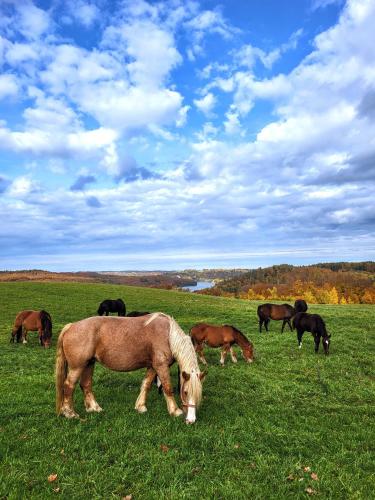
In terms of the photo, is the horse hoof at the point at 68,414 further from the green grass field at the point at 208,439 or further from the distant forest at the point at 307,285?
the distant forest at the point at 307,285

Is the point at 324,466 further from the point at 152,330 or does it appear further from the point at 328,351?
the point at 328,351

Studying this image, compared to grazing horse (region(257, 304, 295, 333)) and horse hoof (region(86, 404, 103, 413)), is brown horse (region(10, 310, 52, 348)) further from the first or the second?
grazing horse (region(257, 304, 295, 333))

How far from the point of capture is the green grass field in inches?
208

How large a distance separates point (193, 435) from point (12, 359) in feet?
35.5

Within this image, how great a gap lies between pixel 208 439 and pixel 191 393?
3.44ft

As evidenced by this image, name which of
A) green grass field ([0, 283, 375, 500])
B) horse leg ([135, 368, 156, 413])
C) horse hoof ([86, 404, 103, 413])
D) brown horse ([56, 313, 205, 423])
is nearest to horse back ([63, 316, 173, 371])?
brown horse ([56, 313, 205, 423])

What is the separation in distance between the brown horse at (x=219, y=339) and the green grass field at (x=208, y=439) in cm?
93

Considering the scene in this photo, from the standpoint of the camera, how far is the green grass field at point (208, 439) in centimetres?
528

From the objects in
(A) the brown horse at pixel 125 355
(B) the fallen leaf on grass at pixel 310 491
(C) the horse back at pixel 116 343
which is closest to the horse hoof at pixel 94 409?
(A) the brown horse at pixel 125 355

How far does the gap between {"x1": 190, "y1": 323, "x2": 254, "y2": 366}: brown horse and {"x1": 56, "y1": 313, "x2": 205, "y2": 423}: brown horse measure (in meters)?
5.67

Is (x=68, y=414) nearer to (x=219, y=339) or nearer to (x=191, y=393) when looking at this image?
(x=191, y=393)

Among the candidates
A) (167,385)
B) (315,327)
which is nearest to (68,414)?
(167,385)

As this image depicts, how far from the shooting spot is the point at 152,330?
822 centimetres

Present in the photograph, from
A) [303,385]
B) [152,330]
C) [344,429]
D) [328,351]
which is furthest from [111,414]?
[328,351]
